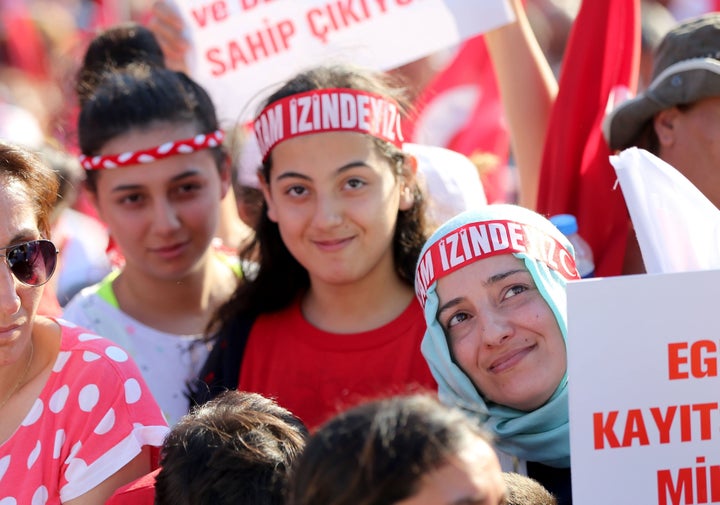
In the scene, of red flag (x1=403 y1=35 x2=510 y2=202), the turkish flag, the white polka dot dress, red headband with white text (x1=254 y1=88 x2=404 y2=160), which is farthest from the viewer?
the turkish flag

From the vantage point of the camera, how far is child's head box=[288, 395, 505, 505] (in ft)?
5.57

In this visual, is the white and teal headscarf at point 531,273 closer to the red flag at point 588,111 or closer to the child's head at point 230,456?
the child's head at point 230,456

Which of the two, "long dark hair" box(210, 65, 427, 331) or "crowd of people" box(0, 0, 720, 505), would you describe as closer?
"crowd of people" box(0, 0, 720, 505)

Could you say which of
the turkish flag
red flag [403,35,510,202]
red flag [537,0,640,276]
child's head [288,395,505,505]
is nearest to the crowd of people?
child's head [288,395,505,505]

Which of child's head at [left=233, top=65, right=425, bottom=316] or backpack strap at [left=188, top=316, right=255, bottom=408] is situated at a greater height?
child's head at [left=233, top=65, right=425, bottom=316]

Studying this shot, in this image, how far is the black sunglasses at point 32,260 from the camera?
2.58m

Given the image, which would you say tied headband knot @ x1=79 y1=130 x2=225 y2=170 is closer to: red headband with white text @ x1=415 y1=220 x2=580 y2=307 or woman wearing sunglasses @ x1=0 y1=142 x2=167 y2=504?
woman wearing sunglasses @ x1=0 y1=142 x2=167 y2=504

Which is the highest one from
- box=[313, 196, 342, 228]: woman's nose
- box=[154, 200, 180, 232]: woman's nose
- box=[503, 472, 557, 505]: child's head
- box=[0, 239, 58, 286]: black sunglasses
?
box=[154, 200, 180, 232]: woman's nose

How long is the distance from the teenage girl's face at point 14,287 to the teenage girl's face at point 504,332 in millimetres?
985

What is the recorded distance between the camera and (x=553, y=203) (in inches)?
150

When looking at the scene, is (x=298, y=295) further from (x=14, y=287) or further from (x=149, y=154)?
(x=14, y=287)

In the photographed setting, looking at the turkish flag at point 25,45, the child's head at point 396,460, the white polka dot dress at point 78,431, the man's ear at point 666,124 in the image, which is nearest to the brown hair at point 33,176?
the white polka dot dress at point 78,431

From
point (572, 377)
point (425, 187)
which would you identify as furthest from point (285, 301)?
point (572, 377)

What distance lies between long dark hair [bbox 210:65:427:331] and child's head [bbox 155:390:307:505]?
4.13 ft
